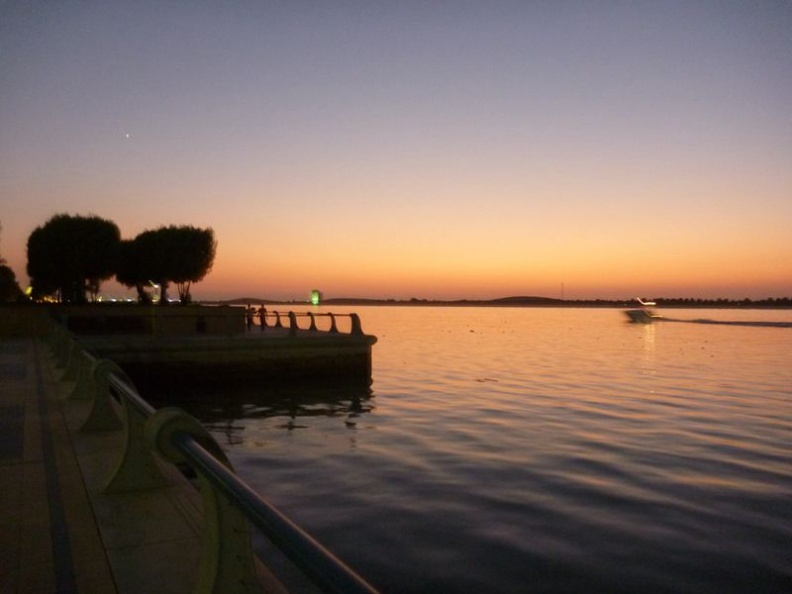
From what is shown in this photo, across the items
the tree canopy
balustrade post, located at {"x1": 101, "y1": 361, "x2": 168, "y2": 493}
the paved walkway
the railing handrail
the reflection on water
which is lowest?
the reflection on water

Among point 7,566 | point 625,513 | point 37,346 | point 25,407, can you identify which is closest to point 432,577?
point 625,513

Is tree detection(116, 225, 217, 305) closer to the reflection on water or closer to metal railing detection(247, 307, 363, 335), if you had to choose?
metal railing detection(247, 307, 363, 335)

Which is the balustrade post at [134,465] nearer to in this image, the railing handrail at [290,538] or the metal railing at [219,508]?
the metal railing at [219,508]

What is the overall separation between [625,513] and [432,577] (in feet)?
11.9

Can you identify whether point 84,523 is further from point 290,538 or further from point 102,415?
point 102,415

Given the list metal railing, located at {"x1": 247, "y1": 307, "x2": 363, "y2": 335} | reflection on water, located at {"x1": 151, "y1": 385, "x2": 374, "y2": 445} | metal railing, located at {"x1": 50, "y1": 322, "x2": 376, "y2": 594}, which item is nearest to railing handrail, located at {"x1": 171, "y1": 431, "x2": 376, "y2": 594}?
metal railing, located at {"x1": 50, "y1": 322, "x2": 376, "y2": 594}

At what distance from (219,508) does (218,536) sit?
0.16 m

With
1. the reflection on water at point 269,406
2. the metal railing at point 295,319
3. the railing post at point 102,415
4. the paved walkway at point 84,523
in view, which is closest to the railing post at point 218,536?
the paved walkway at point 84,523

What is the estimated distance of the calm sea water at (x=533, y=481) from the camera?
26.5 ft

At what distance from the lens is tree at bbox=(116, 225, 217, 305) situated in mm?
64000

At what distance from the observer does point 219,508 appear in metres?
3.61

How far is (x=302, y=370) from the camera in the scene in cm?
2617

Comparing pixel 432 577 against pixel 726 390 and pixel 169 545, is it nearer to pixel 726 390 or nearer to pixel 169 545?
pixel 169 545

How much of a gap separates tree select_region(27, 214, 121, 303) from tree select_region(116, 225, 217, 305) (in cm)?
723
